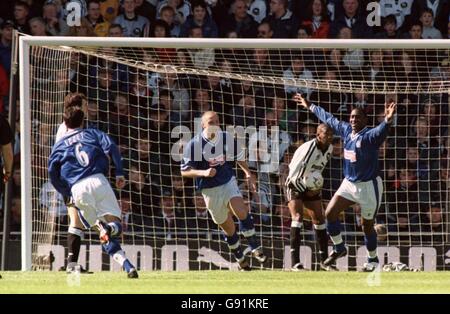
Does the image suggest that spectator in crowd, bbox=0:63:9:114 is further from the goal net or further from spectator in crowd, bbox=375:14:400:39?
spectator in crowd, bbox=375:14:400:39

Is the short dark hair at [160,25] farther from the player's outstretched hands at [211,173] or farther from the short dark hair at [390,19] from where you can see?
the player's outstretched hands at [211,173]

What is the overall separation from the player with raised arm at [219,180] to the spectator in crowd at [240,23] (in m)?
3.48

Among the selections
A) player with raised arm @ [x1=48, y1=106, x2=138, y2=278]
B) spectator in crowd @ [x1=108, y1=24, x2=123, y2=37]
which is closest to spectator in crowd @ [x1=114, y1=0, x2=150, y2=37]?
spectator in crowd @ [x1=108, y1=24, x2=123, y2=37]

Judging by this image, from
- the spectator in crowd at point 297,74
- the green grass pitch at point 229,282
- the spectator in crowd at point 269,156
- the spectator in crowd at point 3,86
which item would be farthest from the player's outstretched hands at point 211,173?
the spectator in crowd at point 3,86

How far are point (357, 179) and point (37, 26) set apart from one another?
204 inches

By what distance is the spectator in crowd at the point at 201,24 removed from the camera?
18344mm

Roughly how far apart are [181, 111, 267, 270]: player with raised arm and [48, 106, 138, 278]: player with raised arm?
1.73 metres

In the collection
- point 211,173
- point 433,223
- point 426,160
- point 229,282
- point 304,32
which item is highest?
point 304,32

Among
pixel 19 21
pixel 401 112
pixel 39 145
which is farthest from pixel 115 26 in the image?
pixel 401 112

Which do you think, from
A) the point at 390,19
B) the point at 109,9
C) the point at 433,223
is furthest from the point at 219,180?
the point at 390,19

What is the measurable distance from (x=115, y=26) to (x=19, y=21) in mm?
1305

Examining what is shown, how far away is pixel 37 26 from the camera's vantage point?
1802cm

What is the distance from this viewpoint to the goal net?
16312 millimetres

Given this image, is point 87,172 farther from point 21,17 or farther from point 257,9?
point 257,9
